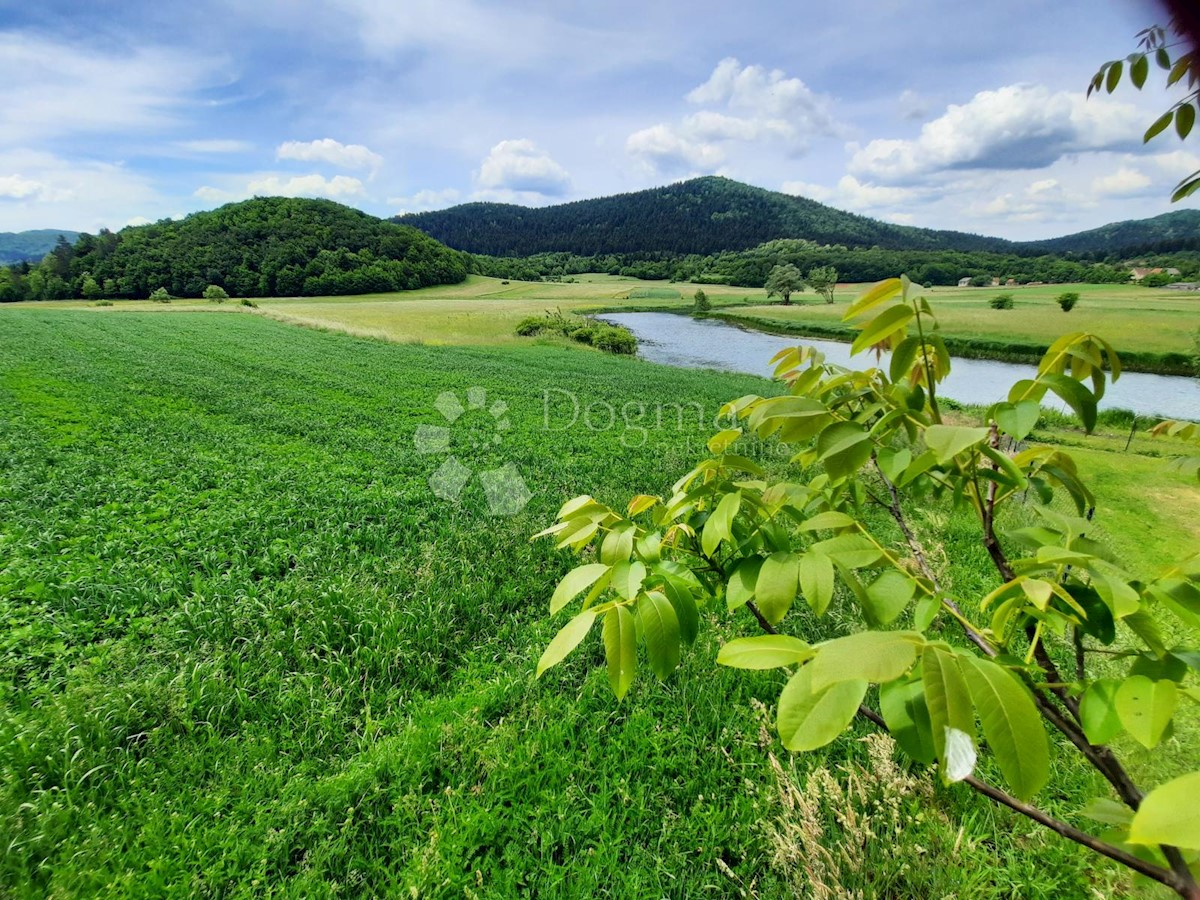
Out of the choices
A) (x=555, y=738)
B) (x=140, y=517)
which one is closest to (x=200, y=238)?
(x=140, y=517)

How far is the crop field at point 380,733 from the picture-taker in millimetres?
2498

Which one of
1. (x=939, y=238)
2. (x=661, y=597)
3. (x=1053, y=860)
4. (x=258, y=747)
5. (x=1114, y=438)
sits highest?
(x=939, y=238)

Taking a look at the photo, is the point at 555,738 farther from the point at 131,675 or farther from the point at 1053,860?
the point at 131,675

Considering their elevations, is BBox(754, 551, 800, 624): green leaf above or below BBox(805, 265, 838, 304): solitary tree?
below

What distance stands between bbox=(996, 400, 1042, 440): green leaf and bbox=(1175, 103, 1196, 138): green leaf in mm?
696

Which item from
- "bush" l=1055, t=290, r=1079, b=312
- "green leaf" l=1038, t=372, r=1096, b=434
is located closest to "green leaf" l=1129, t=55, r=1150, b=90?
"green leaf" l=1038, t=372, r=1096, b=434

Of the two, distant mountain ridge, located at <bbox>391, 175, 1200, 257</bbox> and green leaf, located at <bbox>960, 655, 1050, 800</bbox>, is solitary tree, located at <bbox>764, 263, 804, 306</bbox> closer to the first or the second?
distant mountain ridge, located at <bbox>391, 175, 1200, 257</bbox>

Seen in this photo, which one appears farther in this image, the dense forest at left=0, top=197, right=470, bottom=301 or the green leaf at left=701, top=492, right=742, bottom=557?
the dense forest at left=0, top=197, right=470, bottom=301

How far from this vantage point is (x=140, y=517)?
19.8ft

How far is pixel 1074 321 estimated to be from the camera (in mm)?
27016

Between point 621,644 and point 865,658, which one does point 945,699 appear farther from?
point 621,644

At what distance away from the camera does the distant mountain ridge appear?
445ft

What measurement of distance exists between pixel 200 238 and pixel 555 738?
114118 millimetres

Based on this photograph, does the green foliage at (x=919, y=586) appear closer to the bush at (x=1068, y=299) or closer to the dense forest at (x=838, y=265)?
the dense forest at (x=838, y=265)
